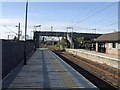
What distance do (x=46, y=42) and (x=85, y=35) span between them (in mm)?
60168

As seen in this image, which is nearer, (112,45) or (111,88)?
(111,88)

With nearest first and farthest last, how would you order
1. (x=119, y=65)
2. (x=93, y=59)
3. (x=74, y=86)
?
(x=74, y=86) < (x=119, y=65) < (x=93, y=59)

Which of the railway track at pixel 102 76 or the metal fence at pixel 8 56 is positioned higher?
the metal fence at pixel 8 56

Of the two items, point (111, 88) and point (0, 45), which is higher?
point (0, 45)

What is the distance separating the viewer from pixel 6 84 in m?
14.0

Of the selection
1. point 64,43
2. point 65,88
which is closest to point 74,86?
point 65,88

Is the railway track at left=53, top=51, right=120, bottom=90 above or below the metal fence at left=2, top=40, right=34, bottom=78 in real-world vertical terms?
below

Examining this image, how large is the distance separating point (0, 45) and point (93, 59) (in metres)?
26.4

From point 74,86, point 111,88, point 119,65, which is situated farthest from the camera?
point 119,65

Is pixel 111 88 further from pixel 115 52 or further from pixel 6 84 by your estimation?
pixel 115 52

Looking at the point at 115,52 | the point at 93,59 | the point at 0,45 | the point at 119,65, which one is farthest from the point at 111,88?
the point at 115,52

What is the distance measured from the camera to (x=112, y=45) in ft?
164

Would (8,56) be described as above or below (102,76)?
above

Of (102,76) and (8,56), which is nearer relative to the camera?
(8,56)
